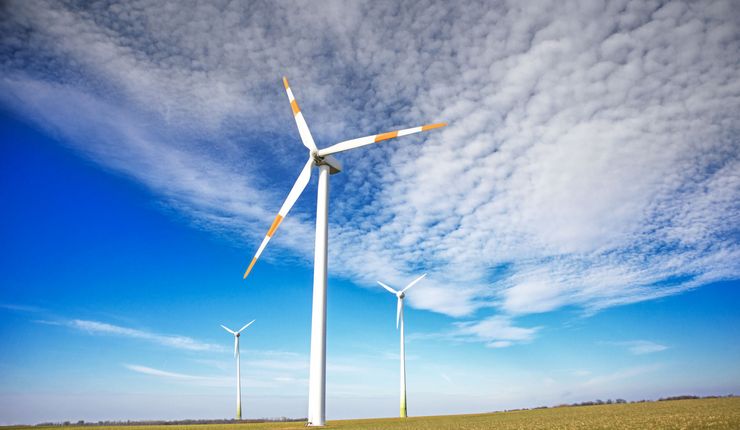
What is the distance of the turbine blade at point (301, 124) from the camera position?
49.2 metres

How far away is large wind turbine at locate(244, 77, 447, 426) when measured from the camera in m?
36.7

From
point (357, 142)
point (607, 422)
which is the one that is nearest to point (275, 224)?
point (357, 142)

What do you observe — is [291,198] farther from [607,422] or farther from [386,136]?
[607,422]

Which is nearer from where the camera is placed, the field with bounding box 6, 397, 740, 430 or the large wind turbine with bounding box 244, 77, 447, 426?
the field with bounding box 6, 397, 740, 430

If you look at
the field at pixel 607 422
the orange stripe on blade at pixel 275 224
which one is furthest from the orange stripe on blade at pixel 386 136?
the field at pixel 607 422

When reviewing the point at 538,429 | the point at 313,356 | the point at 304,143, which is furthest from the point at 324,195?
the point at 538,429

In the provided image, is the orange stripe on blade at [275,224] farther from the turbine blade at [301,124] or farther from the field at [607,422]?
the field at [607,422]

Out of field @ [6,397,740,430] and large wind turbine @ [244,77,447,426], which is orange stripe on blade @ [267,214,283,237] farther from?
field @ [6,397,740,430]

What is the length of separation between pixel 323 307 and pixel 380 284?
61.1 m

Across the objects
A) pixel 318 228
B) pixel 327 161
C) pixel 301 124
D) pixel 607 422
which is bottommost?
pixel 607 422

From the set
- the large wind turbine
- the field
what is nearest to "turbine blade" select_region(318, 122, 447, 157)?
the large wind turbine

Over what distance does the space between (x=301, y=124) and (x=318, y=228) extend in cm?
1540

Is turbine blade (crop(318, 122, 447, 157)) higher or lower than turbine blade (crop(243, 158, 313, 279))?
higher

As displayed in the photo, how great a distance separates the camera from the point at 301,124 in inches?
2018
